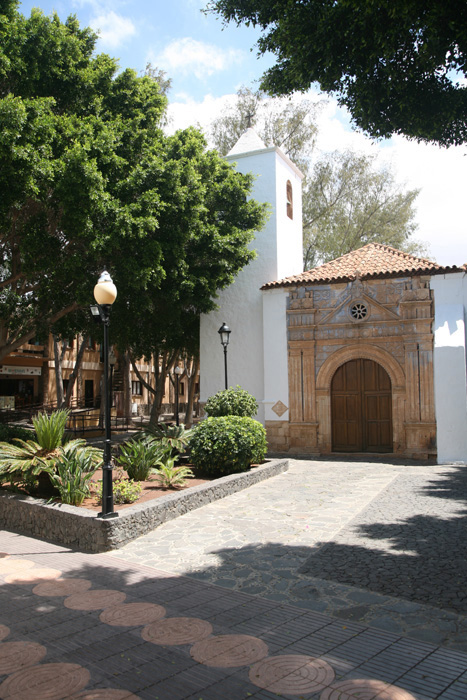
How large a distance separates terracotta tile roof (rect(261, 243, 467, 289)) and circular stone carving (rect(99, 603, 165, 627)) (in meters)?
11.9

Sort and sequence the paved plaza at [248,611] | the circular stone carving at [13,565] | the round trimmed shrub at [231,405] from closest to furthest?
the paved plaza at [248,611] < the circular stone carving at [13,565] < the round trimmed shrub at [231,405]

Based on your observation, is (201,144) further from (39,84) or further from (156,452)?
(156,452)

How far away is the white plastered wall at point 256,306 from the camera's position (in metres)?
16.4

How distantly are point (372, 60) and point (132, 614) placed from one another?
722 cm

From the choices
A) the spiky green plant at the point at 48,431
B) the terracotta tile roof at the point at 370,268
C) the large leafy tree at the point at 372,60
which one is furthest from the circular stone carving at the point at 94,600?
the terracotta tile roof at the point at 370,268

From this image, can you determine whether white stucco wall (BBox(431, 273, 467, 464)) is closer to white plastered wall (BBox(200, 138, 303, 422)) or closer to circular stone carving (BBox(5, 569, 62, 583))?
white plastered wall (BBox(200, 138, 303, 422))

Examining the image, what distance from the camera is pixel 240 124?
26031 millimetres

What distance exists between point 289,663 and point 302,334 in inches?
482

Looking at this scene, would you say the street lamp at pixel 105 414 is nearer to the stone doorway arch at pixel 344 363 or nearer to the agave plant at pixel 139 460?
the agave plant at pixel 139 460

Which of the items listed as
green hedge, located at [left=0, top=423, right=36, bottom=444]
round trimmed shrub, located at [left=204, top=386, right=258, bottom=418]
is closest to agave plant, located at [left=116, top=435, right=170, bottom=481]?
green hedge, located at [left=0, top=423, right=36, bottom=444]

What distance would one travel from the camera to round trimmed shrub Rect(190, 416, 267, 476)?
10.8 metres

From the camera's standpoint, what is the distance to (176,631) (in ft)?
14.9

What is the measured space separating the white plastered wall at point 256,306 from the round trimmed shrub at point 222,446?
16.3 ft

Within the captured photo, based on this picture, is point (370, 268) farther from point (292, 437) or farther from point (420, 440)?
point (292, 437)
